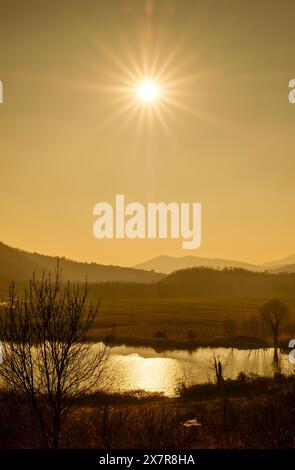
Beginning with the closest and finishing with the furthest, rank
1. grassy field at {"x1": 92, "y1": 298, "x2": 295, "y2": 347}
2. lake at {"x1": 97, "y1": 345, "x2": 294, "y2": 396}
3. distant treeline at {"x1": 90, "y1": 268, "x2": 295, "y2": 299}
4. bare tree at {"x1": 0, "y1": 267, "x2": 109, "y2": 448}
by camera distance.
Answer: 1. bare tree at {"x1": 0, "y1": 267, "x2": 109, "y2": 448}
2. lake at {"x1": 97, "y1": 345, "x2": 294, "y2": 396}
3. grassy field at {"x1": 92, "y1": 298, "x2": 295, "y2": 347}
4. distant treeline at {"x1": 90, "y1": 268, "x2": 295, "y2": 299}

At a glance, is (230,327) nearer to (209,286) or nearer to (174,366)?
(174,366)

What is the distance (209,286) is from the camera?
186 m

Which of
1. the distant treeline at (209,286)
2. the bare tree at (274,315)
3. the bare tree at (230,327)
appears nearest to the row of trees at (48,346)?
the bare tree at (230,327)

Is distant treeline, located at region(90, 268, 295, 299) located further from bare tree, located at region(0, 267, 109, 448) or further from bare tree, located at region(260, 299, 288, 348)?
bare tree, located at region(0, 267, 109, 448)

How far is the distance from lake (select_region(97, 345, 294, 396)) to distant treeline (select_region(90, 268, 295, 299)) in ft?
328

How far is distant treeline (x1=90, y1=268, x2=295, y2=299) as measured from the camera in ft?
547

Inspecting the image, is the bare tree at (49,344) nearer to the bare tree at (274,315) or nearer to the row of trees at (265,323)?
the row of trees at (265,323)

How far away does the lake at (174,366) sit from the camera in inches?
1700

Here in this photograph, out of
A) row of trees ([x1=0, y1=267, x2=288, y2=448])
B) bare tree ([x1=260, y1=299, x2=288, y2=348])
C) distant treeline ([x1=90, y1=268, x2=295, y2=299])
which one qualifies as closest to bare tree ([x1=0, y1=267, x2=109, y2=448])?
row of trees ([x1=0, y1=267, x2=288, y2=448])

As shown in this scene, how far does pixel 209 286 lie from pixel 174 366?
452 feet

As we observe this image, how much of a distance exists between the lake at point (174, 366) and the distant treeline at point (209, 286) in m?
100

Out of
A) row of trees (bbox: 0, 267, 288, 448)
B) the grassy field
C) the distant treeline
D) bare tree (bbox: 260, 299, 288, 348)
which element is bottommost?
the grassy field

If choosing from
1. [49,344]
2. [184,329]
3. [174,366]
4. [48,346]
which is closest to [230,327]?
[184,329]

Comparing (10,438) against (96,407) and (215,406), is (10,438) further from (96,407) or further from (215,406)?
(215,406)
